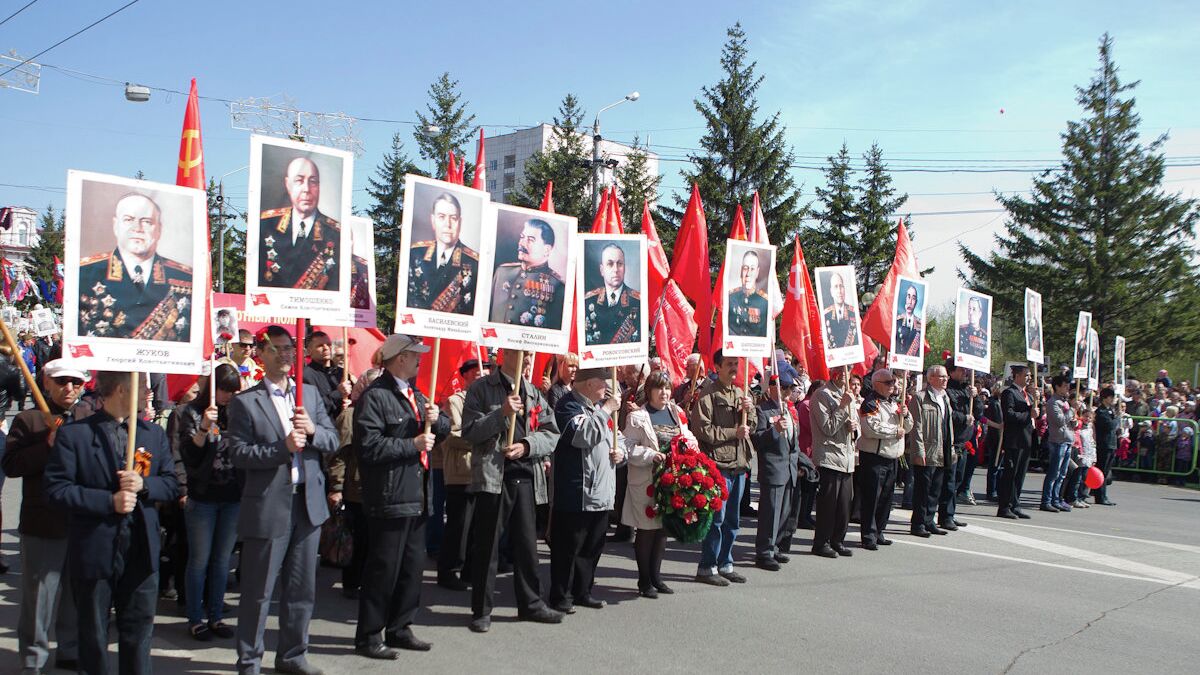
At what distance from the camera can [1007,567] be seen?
975 centimetres

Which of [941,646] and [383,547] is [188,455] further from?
[941,646]

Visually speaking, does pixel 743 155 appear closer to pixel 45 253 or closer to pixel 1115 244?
pixel 1115 244

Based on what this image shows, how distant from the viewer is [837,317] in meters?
10.2

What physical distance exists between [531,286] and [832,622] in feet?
A: 11.4

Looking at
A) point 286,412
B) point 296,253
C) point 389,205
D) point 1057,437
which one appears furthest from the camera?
point 389,205

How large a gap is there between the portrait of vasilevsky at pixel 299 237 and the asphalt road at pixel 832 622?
244 cm

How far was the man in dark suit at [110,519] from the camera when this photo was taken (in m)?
4.79

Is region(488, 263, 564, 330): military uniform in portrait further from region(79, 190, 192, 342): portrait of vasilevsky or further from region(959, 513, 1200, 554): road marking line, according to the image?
region(959, 513, 1200, 554): road marking line

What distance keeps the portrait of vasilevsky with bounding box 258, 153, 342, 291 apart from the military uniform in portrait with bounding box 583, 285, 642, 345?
2460 mm

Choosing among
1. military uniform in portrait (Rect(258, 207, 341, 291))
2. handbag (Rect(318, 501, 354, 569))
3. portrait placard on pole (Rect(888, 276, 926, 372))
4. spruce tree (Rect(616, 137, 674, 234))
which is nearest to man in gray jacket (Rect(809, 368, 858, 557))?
portrait placard on pole (Rect(888, 276, 926, 372))

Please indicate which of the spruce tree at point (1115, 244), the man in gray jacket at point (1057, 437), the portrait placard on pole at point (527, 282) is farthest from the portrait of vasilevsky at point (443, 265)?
the spruce tree at point (1115, 244)

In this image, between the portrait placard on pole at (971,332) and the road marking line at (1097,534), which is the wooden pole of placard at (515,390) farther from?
the road marking line at (1097,534)

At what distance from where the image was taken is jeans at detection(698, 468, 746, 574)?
27.9 ft

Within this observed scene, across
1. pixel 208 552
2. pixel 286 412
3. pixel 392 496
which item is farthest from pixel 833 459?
pixel 208 552
